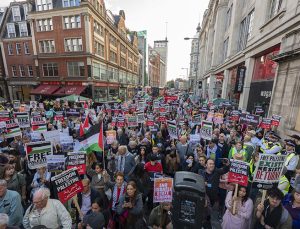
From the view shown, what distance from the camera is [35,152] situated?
4.30 meters

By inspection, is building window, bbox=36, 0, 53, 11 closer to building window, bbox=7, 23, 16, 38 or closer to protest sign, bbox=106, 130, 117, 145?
building window, bbox=7, 23, 16, 38

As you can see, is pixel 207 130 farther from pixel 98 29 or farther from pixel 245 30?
pixel 98 29

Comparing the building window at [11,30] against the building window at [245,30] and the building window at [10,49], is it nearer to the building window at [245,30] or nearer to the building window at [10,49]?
the building window at [10,49]

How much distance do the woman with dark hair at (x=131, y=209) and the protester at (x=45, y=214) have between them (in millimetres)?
1044

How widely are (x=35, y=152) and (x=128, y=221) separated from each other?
112 inches

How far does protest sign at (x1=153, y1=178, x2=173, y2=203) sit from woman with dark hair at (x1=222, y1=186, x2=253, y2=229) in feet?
3.88

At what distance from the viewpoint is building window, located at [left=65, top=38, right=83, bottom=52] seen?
24183 mm

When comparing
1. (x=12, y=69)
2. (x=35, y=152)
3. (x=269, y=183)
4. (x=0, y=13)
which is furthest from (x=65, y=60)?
(x=269, y=183)

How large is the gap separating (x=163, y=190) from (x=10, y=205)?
2861mm

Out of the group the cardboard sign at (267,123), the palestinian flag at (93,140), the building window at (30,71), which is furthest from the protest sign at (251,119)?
the building window at (30,71)

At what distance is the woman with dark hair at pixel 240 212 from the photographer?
123 inches

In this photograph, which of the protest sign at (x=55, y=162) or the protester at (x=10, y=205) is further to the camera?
the protest sign at (x=55, y=162)

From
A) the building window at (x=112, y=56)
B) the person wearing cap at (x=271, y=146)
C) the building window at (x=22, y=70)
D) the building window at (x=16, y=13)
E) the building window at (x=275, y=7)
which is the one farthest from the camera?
the building window at (x=112, y=56)

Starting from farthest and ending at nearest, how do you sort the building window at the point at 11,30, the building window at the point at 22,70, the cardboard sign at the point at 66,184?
the building window at the point at 22,70, the building window at the point at 11,30, the cardboard sign at the point at 66,184
